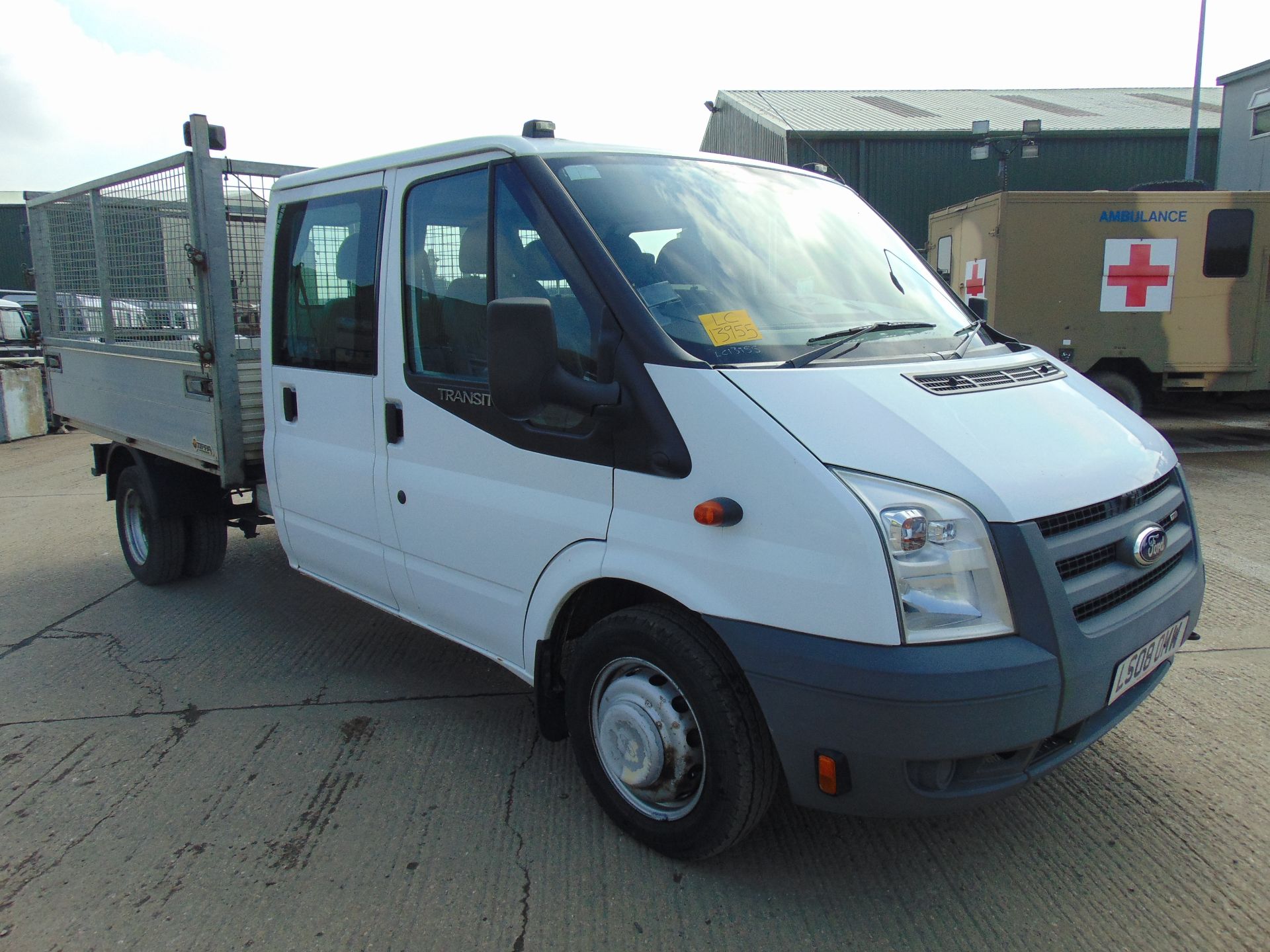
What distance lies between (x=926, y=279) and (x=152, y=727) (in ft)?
11.8

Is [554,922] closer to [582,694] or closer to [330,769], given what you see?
[582,694]

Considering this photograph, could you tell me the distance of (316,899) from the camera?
2.71m

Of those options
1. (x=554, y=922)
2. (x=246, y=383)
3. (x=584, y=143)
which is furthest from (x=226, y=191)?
(x=554, y=922)

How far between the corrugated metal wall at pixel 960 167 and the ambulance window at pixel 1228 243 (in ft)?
38.1

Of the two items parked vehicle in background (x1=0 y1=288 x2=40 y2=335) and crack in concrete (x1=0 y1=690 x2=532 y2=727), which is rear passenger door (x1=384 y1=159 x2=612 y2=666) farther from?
parked vehicle in background (x1=0 y1=288 x2=40 y2=335)

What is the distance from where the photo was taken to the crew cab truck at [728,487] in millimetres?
2252

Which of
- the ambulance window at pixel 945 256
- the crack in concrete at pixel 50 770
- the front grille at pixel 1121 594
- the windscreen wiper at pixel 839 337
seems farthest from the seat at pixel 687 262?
the ambulance window at pixel 945 256

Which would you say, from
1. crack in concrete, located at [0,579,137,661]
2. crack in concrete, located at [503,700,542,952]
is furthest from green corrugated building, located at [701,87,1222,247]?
crack in concrete, located at [503,700,542,952]

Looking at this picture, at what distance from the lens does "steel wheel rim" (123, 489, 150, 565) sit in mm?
5758

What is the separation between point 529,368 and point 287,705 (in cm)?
233

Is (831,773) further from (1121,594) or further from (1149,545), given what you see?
(1149,545)

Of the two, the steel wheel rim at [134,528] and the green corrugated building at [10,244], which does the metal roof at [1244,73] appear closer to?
the steel wheel rim at [134,528]

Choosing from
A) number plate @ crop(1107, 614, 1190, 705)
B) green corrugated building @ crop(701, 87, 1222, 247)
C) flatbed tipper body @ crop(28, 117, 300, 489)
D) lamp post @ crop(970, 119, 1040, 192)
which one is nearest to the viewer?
number plate @ crop(1107, 614, 1190, 705)

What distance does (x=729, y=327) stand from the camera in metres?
2.70
